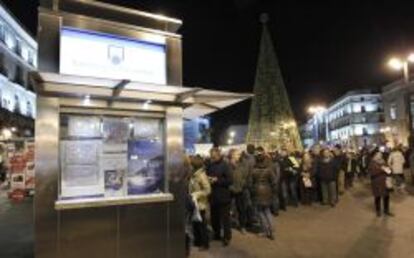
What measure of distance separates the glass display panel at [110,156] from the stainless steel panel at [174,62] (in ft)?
2.37

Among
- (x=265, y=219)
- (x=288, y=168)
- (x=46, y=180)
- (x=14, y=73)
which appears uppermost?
(x=14, y=73)

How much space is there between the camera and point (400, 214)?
1307 centimetres

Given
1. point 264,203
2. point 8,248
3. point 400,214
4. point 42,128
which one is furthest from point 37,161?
point 400,214

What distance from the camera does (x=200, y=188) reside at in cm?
940

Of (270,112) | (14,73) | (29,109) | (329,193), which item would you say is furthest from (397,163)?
(29,109)

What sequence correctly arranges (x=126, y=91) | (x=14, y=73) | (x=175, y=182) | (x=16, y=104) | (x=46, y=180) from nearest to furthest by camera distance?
(x=46, y=180) → (x=126, y=91) → (x=175, y=182) → (x=16, y=104) → (x=14, y=73)

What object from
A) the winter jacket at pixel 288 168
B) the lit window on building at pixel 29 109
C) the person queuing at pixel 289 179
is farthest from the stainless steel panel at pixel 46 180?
the lit window on building at pixel 29 109

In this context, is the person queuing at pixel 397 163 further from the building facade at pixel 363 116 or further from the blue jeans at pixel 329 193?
the building facade at pixel 363 116

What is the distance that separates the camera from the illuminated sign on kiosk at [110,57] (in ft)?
22.5

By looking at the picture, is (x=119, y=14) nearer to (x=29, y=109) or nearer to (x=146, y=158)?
(x=146, y=158)

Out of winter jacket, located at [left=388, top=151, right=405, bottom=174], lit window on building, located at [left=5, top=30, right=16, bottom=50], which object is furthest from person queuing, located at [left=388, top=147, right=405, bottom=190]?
lit window on building, located at [left=5, top=30, right=16, bottom=50]

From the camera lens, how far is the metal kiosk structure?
21.3 ft

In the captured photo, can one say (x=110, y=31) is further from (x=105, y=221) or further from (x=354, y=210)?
(x=354, y=210)

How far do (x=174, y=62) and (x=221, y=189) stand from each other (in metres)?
3.22
